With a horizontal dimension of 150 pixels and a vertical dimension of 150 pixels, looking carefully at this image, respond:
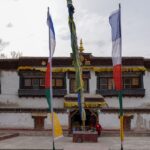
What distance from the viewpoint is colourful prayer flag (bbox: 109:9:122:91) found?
24119mm

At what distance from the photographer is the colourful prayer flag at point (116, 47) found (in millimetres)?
24119

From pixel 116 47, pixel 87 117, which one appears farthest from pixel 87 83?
pixel 116 47

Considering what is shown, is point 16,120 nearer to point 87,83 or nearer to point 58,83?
point 58,83

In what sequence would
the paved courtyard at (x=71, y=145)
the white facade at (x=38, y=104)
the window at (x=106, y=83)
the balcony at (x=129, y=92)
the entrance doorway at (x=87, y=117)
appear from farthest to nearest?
the window at (x=106, y=83), the balcony at (x=129, y=92), the white facade at (x=38, y=104), the entrance doorway at (x=87, y=117), the paved courtyard at (x=71, y=145)

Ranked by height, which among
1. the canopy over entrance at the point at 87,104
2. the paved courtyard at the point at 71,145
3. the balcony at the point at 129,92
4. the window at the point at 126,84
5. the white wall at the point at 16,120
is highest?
the window at the point at 126,84

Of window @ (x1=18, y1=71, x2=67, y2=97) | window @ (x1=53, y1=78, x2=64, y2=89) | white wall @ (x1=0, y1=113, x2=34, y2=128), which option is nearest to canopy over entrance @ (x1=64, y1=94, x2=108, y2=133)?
window @ (x1=53, y1=78, x2=64, y2=89)

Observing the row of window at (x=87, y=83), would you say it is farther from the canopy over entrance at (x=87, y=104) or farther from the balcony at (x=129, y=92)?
the canopy over entrance at (x=87, y=104)

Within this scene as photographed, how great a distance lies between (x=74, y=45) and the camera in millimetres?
32594

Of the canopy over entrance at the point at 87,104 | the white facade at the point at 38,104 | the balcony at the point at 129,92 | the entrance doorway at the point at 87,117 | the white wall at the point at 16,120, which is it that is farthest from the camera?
the balcony at the point at 129,92

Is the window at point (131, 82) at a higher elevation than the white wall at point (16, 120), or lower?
higher

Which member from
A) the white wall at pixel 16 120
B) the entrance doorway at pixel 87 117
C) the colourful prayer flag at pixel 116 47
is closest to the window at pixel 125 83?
the entrance doorway at pixel 87 117

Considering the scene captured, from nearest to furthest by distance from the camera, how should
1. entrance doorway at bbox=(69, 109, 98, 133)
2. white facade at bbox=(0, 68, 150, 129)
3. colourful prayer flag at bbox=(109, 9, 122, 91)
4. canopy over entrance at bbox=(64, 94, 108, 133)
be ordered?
colourful prayer flag at bbox=(109, 9, 122, 91), canopy over entrance at bbox=(64, 94, 108, 133), entrance doorway at bbox=(69, 109, 98, 133), white facade at bbox=(0, 68, 150, 129)

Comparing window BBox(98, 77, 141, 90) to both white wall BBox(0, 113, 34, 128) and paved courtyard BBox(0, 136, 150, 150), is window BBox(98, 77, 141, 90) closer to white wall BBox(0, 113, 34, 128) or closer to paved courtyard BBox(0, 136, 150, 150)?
white wall BBox(0, 113, 34, 128)

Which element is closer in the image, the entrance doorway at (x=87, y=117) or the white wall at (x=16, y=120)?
the entrance doorway at (x=87, y=117)
